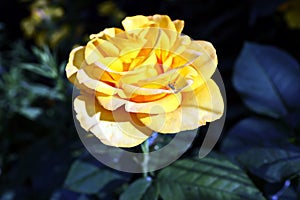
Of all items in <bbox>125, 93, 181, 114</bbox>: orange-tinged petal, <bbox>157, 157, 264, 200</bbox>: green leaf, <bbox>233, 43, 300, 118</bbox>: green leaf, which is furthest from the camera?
<bbox>233, 43, 300, 118</bbox>: green leaf

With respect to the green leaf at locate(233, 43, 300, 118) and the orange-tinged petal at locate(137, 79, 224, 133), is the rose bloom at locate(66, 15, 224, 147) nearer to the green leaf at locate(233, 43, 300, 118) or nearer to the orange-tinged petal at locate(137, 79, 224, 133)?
the orange-tinged petal at locate(137, 79, 224, 133)

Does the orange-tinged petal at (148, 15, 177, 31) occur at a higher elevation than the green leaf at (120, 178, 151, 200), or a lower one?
higher

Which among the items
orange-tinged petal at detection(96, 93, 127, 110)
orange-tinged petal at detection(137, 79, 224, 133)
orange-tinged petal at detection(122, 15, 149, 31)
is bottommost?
orange-tinged petal at detection(137, 79, 224, 133)

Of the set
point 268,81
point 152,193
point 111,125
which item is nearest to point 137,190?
point 152,193

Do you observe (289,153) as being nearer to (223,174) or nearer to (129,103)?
(223,174)

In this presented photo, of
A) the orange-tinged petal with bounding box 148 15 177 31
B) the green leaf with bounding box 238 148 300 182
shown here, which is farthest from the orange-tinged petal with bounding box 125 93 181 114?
the green leaf with bounding box 238 148 300 182

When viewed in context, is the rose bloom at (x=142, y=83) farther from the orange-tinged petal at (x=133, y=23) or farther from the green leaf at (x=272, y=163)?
the green leaf at (x=272, y=163)

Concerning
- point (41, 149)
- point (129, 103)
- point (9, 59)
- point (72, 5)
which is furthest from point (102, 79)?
point (9, 59)

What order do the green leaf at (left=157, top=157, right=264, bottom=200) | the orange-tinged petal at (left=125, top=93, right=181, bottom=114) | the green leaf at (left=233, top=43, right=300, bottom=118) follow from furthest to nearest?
the green leaf at (left=233, top=43, right=300, bottom=118) < the green leaf at (left=157, top=157, right=264, bottom=200) < the orange-tinged petal at (left=125, top=93, right=181, bottom=114)
